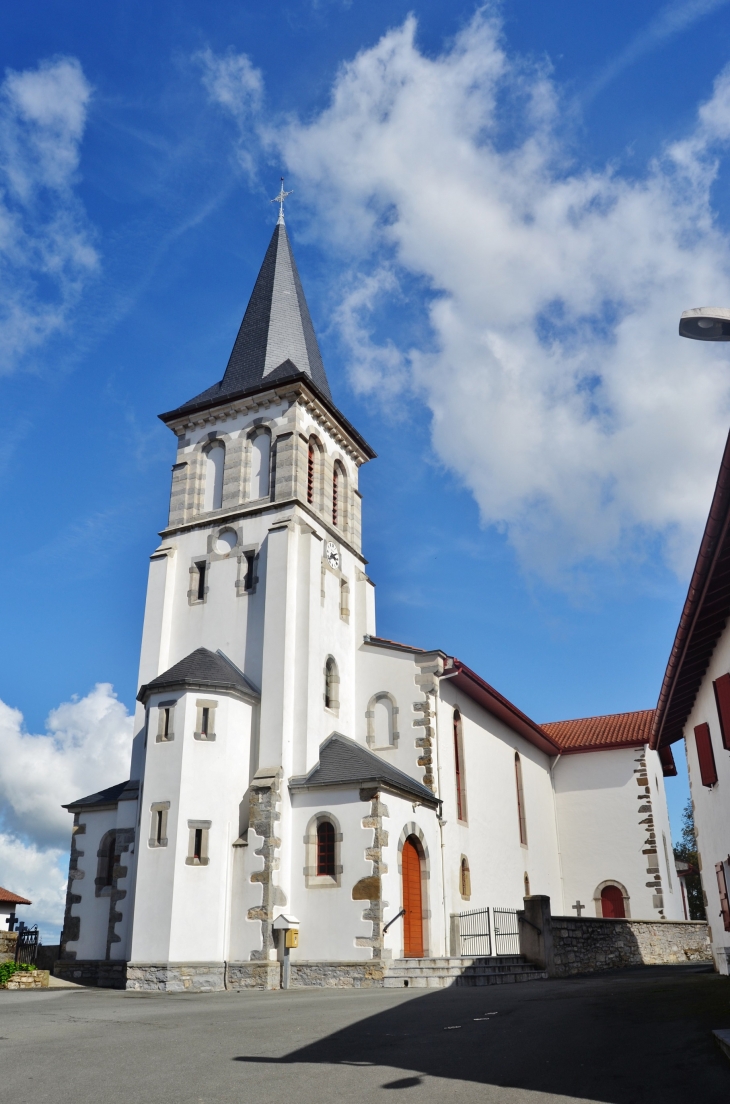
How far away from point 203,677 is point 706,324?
1593 centimetres

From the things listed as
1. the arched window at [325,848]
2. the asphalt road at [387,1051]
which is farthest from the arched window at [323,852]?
the asphalt road at [387,1051]

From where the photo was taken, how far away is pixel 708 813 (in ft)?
53.7

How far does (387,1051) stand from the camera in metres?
8.45

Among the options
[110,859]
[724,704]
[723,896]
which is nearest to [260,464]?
[110,859]

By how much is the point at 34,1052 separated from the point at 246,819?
39.0ft

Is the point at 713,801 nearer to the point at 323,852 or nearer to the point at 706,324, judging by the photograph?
the point at 323,852

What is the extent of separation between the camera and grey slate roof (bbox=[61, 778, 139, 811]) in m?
22.7

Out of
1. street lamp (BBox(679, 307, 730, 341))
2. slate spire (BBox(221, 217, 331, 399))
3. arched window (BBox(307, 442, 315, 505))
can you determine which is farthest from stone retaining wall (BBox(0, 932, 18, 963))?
street lamp (BBox(679, 307, 730, 341))

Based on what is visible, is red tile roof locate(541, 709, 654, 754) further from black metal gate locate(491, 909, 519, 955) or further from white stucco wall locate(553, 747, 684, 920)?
black metal gate locate(491, 909, 519, 955)

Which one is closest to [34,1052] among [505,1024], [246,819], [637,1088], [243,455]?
[505,1024]

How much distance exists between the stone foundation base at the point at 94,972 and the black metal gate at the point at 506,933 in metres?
9.19

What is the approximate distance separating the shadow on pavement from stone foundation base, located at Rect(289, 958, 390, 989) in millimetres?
5921

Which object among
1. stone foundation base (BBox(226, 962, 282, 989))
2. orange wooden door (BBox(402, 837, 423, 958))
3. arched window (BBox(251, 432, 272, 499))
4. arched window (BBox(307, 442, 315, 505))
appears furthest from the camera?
arched window (BBox(307, 442, 315, 505))

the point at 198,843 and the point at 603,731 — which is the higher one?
the point at 603,731
